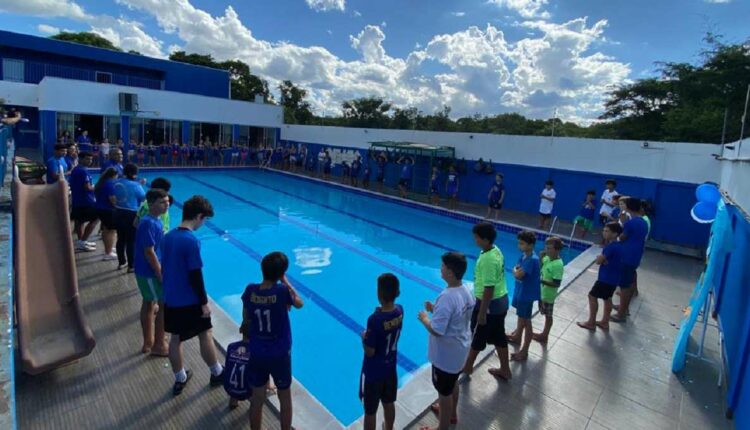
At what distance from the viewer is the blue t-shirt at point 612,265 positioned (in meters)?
4.57

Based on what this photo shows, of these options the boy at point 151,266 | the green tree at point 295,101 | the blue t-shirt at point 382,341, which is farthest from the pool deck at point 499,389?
the green tree at point 295,101

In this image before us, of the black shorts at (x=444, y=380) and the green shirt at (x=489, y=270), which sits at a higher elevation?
the green shirt at (x=489, y=270)

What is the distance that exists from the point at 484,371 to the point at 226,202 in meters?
11.7

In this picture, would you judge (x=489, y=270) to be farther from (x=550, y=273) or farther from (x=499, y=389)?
(x=550, y=273)

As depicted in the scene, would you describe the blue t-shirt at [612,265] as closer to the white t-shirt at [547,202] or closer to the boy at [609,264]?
the boy at [609,264]

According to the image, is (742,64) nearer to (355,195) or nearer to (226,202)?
(355,195)

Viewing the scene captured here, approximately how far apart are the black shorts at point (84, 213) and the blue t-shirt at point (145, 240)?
10.2 ft

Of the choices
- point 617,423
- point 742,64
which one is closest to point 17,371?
point 617,423

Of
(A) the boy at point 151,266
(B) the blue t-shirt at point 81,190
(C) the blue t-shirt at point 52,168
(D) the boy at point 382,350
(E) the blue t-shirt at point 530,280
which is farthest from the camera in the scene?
(C) the blue t-shirt at point 52,168

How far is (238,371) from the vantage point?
287 centimetres

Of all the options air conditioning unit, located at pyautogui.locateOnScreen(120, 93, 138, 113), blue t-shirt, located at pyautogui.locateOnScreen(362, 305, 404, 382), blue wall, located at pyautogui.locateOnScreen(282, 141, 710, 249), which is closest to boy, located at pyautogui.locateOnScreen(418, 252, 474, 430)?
blue t-shirt, located at pyautogui.locateOnScreen(362, 305, 404, 382)

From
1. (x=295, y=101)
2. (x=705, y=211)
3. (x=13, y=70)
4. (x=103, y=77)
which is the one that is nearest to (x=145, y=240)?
(x=705, y=211)

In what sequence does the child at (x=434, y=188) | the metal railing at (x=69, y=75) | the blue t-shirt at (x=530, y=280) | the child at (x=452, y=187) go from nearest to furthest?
the blue t-shirt at (x=530, y=280), the child at (x=452, y=187), the child at (x=434, y=188), the metal railing at (x=69, y=75)

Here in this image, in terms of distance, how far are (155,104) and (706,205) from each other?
21930 millimetres
